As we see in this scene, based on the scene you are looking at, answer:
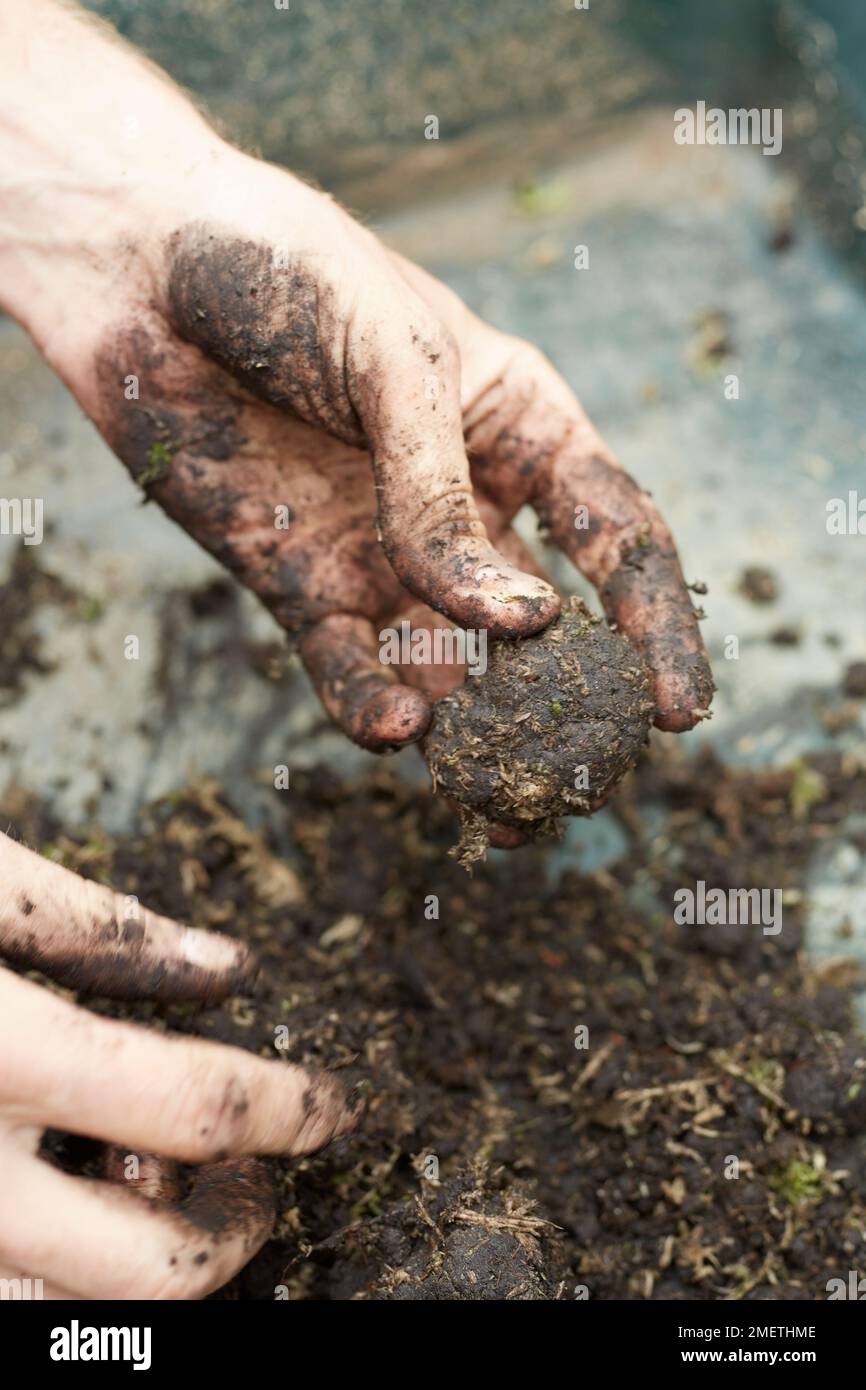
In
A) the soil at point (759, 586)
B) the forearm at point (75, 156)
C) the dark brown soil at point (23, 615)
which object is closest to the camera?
the forearm at point (75, 156)

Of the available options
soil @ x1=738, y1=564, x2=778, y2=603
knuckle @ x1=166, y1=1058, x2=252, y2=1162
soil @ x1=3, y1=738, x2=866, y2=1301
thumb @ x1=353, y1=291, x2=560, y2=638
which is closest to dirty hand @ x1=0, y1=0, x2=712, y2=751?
thumb @ x1=353, y1=291, x2=560, y2=638

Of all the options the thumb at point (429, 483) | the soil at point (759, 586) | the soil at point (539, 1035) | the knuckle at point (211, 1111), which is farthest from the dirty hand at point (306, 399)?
the soil at point (759, 586)

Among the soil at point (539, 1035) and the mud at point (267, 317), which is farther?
the mud at point (267, 317)

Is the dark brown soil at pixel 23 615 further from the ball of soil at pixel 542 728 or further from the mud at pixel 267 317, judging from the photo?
the ball of soil at pixel 542 728

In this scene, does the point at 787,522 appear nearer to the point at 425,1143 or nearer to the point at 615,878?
the point at 615,878

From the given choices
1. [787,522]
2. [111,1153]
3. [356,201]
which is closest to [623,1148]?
[111,1153]

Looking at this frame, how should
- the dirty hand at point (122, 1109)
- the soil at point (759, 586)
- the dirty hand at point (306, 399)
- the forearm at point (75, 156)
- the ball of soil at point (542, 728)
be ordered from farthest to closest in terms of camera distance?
the soil at point (759, 586) → the forearm at point (75, 156) → the dirty hand at point (306, 399) → the ball of soil at point (542, 728) → the dirty hand at point (122, 1109)

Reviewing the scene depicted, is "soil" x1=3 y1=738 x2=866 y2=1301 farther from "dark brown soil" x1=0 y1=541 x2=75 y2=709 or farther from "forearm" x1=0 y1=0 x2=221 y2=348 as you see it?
"forearm" x1=0 y1=0 x2=221 y2=348
